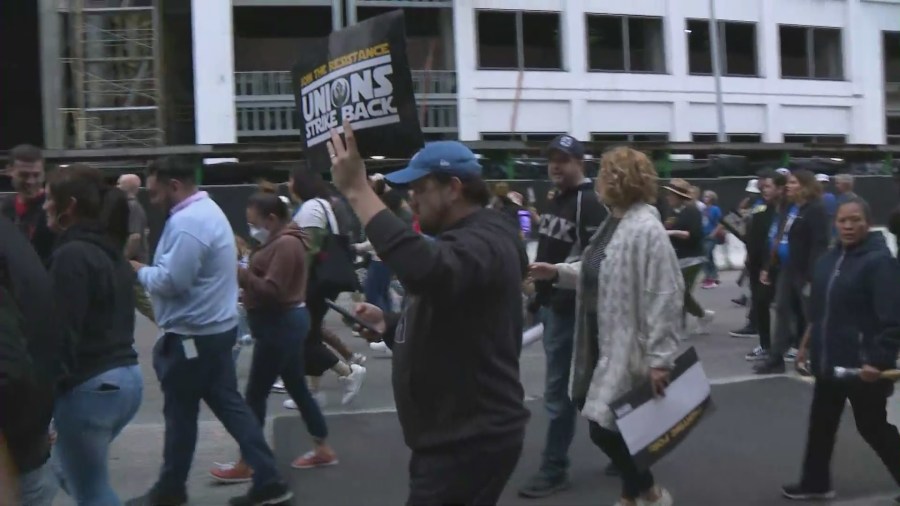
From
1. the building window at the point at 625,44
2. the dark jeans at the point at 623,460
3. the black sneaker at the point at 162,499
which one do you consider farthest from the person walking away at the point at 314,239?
the building window at the point at 625,44

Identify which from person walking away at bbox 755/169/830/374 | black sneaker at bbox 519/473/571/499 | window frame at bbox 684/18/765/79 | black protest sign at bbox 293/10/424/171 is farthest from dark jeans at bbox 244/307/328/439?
window frame at bbox 684/18/765/79

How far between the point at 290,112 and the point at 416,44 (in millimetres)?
3916

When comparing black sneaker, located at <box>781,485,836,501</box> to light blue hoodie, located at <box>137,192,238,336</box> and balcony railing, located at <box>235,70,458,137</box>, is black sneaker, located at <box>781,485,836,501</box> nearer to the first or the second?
light blue hoodie, located at <box>137,192,238,336</box>

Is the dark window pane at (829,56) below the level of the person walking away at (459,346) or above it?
above

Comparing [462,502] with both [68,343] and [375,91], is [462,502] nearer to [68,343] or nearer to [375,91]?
[375,91]

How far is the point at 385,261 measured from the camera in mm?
3279

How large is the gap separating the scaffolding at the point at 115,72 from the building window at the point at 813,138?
17.9 m

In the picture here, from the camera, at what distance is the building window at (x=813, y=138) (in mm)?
33969

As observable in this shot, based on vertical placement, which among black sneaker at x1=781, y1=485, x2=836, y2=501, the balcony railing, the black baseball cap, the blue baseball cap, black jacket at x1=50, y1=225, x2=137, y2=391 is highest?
the balcony railing

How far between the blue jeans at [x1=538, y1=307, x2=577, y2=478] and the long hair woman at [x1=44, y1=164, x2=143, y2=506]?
2262 mm

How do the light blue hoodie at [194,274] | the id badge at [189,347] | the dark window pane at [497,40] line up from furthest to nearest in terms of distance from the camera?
1. the dark window pane at [497,40]
2. the id badge at [189,347]
3. the light blue hoodie at [194,274]

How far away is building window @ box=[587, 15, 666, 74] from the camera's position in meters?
31.5

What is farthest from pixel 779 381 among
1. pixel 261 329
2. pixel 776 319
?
pixel 261 329

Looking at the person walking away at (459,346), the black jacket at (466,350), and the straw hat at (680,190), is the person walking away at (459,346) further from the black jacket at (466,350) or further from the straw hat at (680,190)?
the straw hat at (680,190)
